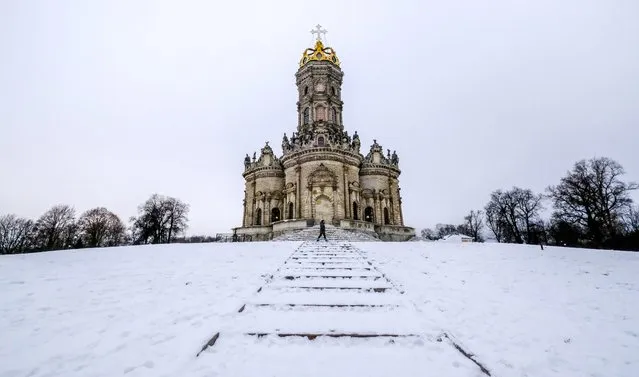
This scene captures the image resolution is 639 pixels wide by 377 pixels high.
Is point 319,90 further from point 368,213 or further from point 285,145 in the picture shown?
point 368,213

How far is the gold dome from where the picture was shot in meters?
37.8

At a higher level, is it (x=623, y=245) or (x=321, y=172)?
(x=321, y=172)

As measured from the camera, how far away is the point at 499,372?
2.57m

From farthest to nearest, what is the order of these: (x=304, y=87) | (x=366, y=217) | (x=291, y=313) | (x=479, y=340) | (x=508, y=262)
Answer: (x=304, y=87) < (x=366, y=217) < (x=508, y=262) < (x=291, y=313) < (x=479, y=340)

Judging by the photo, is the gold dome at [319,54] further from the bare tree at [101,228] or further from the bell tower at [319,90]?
the bare tree at [101,228]

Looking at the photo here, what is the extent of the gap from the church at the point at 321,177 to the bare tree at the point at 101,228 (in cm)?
3431

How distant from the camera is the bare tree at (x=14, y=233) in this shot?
49.0 metres

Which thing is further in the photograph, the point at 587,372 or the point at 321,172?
the point at 321,172

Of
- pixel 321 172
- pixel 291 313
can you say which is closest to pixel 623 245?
pixel 321 172

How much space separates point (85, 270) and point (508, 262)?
557 inches

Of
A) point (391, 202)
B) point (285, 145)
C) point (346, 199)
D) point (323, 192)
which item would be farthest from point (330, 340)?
point (391, 202)

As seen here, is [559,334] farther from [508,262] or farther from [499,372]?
[508,262]

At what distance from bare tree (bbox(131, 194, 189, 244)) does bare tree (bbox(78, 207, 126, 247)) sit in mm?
5462

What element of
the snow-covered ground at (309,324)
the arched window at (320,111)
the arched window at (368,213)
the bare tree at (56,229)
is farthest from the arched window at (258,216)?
the bare tree at (56,229)
